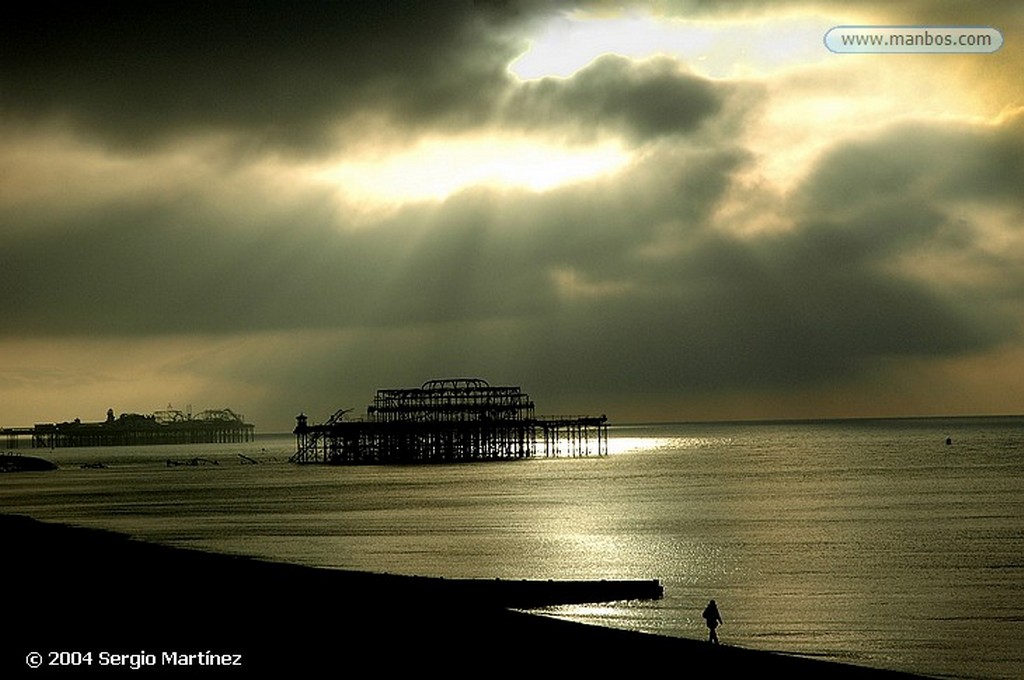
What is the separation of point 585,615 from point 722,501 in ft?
174

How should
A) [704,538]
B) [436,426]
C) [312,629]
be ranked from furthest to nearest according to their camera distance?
[436,426], [704,538], [312,629]

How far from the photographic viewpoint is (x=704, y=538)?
56.1 metres

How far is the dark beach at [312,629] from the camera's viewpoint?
20047mm

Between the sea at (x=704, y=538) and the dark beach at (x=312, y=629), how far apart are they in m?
1.71

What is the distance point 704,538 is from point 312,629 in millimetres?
35487

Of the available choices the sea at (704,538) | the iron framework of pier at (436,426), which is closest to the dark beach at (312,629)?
the sea at (704,538)

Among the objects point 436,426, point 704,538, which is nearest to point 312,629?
point 704,538

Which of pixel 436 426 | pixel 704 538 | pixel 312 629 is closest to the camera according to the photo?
pixel 312 629

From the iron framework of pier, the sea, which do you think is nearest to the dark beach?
the sea

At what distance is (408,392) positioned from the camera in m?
160

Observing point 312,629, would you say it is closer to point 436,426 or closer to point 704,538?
point 704,538

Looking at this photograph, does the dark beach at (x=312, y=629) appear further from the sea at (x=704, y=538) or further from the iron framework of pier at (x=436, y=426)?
the iron framework of pier at (x=436, y=426)

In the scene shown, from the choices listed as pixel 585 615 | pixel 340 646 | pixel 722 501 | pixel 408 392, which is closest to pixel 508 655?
pixel 340 646

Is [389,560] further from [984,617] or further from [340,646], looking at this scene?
[340,646]
